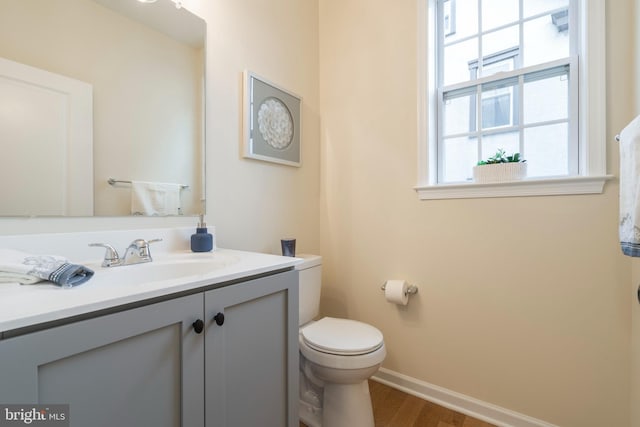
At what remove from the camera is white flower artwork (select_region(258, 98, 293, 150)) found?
5.19ft

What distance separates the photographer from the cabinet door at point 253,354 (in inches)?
30.2

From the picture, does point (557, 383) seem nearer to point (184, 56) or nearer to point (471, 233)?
point (471, 233)

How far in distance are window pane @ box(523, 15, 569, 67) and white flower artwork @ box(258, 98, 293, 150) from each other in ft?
4.36

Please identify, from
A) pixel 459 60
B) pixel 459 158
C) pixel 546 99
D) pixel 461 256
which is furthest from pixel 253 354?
pixel 459 60

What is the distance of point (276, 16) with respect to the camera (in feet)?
5.56

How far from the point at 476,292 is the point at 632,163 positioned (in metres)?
0.87

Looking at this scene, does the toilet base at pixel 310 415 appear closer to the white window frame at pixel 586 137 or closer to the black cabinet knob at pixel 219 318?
the black cabinet knob at pixel 219 318

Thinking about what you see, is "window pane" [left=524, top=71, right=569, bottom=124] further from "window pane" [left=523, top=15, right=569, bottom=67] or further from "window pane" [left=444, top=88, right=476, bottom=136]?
"window pane" [left=444, top=88, right=476, bottom=136]

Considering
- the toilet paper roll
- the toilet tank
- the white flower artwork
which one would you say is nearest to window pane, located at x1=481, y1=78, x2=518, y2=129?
the toilet paper roll

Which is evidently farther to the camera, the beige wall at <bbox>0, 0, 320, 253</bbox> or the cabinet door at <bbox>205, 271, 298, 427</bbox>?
the beige wall at <bbox>0, 0, 320, 253</bbox>

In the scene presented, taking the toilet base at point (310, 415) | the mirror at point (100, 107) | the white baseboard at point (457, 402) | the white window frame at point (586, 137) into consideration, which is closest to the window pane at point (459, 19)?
the white window frame at point (586, 137)

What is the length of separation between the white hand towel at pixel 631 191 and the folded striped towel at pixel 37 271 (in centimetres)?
149

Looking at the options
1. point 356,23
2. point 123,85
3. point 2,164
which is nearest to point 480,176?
point 356,23

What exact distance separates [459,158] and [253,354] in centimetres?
149
